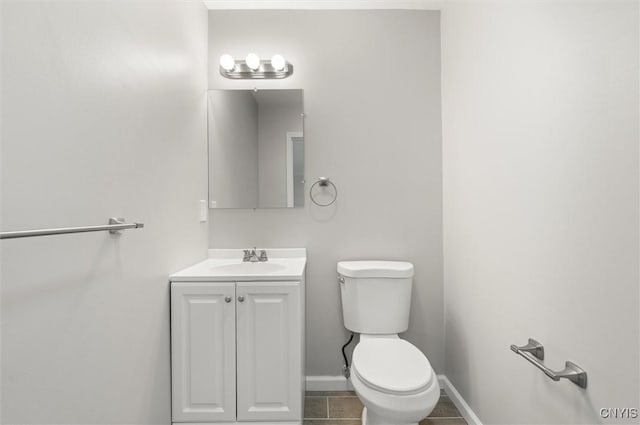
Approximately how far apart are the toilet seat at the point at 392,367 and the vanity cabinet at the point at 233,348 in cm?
32

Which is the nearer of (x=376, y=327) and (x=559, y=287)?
(x=559, y=287)

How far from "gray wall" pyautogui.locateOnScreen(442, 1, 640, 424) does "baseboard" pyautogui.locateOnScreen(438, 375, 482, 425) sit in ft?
0.15

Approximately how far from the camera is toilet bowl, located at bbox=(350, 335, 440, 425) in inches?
45.7

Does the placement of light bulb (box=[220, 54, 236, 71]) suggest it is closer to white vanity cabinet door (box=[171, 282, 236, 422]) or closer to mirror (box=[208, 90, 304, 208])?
mirror (box=[208, 90, 304, 208])

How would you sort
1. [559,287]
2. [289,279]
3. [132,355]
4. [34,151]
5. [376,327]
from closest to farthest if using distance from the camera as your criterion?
[34,151], [559,287], [132,355], [289,279], [376,327]

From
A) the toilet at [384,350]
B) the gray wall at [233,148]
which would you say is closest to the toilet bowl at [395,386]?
the toilet at [384,350]

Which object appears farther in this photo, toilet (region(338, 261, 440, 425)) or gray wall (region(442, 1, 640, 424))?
toilet (region(338, 261, 440, 425))

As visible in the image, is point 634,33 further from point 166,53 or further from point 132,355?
point 132,355

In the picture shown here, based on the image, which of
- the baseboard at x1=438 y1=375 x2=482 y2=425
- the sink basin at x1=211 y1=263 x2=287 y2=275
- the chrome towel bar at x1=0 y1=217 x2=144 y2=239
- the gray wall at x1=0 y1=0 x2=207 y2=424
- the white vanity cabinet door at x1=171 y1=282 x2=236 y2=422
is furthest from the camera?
the sink basin at x1=211 y1=263 x2=287 y2=275

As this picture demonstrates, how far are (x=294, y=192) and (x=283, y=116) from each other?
49cm

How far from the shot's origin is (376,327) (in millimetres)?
1736

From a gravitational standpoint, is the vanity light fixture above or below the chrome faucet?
above

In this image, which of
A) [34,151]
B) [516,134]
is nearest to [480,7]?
[516,134]

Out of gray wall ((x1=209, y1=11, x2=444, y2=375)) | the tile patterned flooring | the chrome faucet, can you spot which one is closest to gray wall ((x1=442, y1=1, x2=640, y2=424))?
the tile patterned flooring
